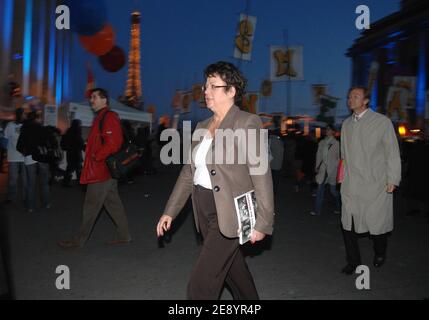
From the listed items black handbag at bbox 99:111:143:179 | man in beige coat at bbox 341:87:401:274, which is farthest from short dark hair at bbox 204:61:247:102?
black handbag at bbox 99:111:143:179

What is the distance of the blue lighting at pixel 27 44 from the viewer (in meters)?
34.9

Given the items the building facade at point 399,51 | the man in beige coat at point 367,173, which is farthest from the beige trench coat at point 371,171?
the building facade at point 399,51

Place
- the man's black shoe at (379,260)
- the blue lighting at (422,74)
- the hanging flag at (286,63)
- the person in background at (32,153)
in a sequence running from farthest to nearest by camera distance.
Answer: the blue lighting at (422,74) → the hanging flag at (286,63) → the person in background at (32,153) → the man's black shoe at (379,260)

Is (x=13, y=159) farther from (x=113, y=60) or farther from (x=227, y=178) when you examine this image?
(x=113, y=60)

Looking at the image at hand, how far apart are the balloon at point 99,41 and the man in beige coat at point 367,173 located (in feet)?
33.5

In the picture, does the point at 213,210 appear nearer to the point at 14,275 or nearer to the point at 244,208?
the point at 244,208

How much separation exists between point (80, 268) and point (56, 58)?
138 ft

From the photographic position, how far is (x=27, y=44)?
36406 mm

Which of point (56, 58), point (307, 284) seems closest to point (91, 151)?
point (307, 284)

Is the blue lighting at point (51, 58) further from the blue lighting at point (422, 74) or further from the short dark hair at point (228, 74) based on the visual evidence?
the short dark hair at point (228, 74)

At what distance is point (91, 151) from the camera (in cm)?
571

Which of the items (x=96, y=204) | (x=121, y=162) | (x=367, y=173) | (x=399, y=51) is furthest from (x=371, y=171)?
(x=399, y=51)

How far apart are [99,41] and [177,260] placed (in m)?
9.78

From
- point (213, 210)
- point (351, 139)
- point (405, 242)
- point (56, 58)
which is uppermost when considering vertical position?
point (56, 58)
